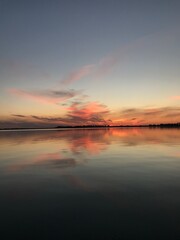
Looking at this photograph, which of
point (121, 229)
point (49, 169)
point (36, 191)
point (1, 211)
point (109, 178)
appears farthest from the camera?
point (49, 169)

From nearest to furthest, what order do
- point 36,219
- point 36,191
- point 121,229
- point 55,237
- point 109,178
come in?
point 55,237
point 121,229
point 36,219
point 36,191
point 109,178

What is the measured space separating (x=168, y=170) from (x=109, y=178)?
4.92 m

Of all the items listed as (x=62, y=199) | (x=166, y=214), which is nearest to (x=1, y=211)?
(x=62, y=199)

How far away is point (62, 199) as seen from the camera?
1054 centimetres

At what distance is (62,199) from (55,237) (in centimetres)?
363

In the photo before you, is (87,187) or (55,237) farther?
(87,187)

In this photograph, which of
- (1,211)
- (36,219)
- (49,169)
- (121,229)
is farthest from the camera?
(49,169)

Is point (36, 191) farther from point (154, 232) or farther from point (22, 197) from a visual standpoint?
point (154, 232)

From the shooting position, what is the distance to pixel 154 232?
7.19 metres

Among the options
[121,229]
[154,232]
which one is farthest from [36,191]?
[154,232]

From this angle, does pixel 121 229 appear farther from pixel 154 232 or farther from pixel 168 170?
pixel 168 170

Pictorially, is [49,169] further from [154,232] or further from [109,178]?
[154,232]

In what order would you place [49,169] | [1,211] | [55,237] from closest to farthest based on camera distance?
[55,237], [1,211], [49,169]

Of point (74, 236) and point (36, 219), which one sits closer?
point (74, 236)
